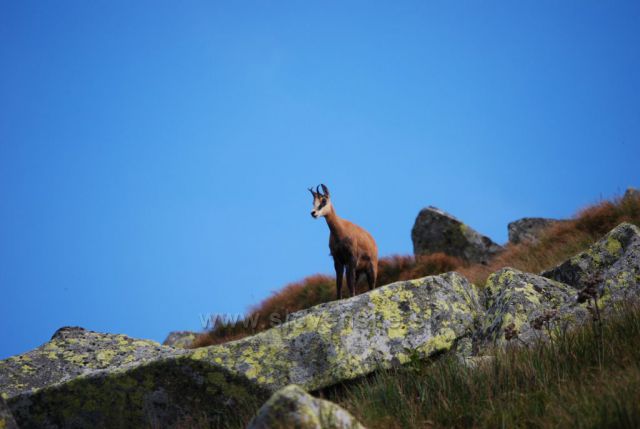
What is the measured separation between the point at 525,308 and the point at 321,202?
987 centimetres

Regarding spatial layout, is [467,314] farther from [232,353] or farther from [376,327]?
[232,353]

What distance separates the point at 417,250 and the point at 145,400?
59.6ft

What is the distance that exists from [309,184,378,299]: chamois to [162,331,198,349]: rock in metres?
6.77

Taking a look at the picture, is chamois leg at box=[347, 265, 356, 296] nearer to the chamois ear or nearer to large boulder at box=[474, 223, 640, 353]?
the chamois ear

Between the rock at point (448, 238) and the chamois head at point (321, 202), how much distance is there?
24.7 ft

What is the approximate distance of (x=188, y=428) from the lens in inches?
→ 230

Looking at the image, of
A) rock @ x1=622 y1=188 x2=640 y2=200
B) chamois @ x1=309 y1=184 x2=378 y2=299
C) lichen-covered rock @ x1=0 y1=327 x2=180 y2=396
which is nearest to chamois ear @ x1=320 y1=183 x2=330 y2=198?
chamois @ x1=309 y1=184 x2=378 y2=299

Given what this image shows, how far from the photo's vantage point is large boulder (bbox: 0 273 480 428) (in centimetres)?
604

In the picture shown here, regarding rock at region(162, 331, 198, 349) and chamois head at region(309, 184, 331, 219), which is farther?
rock at region(162, 331, 198, 349)

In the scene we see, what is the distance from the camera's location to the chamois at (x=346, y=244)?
638 inches

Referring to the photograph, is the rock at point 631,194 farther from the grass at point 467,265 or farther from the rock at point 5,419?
the rock at point 5,419

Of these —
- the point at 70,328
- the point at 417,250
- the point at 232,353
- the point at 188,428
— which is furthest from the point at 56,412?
the point at 417,250

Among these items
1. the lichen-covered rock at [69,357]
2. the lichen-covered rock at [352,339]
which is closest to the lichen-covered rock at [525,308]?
the lichen-covered rock at [352,339]

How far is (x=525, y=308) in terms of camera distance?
7082 mm
